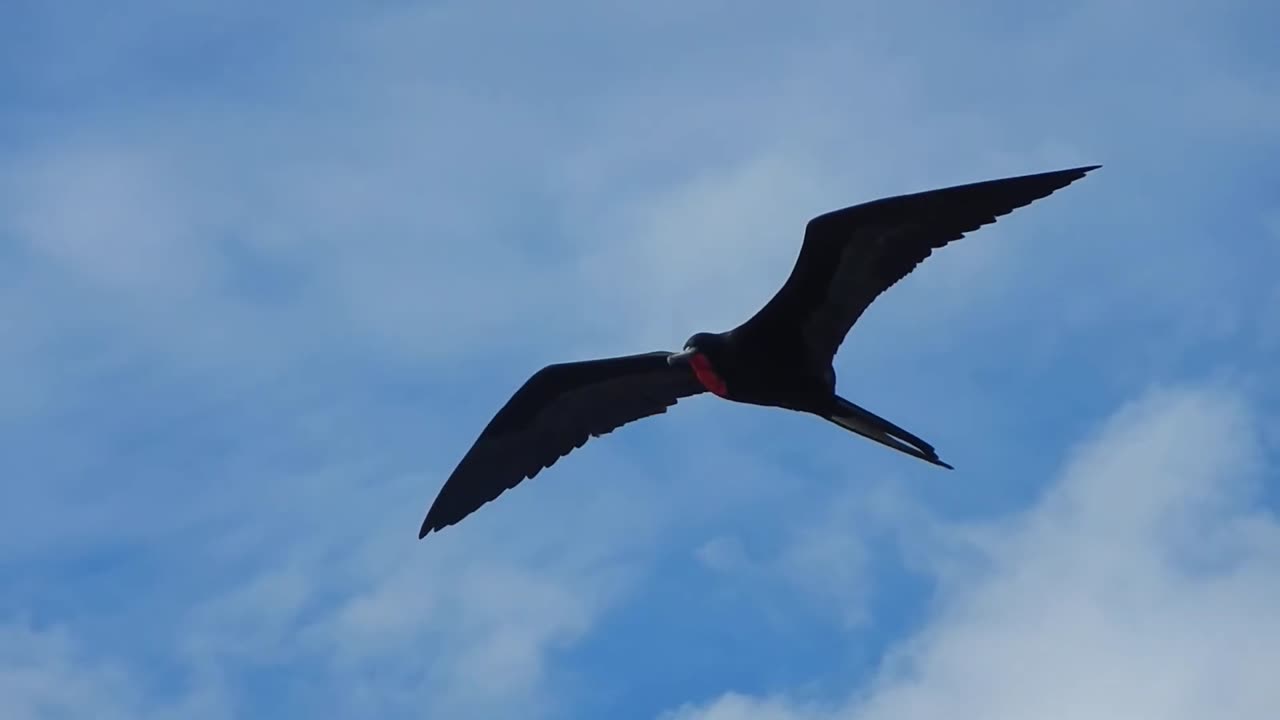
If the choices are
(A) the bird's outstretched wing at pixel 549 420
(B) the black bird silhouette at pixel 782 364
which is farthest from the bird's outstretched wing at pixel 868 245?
(A) the bird's outstretched wing at pixel 549 420

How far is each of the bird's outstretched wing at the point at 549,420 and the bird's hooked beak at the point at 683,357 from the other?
77 centimetres

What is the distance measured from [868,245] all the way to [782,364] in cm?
105

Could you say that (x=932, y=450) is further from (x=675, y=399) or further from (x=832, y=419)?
(x=675, y=399)

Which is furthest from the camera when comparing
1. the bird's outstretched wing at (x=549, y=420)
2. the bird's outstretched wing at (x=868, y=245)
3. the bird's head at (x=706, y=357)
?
the bird's outstretched wing at (x=549, y=420)

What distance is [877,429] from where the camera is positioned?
11820 mm

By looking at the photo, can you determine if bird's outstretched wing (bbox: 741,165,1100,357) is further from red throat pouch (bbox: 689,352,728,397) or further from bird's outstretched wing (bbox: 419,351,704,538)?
bird's outstretched wing (bbox: 419,351,704,538)

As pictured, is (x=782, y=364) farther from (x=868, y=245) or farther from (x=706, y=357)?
(x=868, y=245)

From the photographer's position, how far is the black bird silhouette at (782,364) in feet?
36.5

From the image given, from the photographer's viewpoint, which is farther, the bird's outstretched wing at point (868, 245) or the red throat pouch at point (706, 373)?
the red throat pouch at point (706, 373)

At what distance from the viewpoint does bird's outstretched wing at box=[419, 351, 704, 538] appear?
43.7 feet

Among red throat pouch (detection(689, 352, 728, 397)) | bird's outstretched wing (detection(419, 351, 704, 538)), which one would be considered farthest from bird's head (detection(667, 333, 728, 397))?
bird's outstretched wing (detection(419, 351, 704, 538))

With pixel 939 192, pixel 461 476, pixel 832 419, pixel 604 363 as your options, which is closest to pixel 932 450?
pixel 832 419

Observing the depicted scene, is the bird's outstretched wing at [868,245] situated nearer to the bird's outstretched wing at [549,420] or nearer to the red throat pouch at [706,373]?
the red throat pouch at [706,373]

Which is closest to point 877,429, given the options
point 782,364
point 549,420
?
point 782,364
